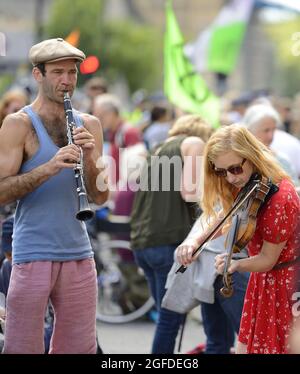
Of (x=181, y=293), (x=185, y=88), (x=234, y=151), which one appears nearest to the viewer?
(x=234, y=151)

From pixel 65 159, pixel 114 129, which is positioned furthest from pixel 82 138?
pixel 114 129

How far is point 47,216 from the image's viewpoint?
4973 millimetres

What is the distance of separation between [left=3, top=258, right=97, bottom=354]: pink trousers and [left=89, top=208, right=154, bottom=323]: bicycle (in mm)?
4102

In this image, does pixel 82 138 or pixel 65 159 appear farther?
pixel 82 138

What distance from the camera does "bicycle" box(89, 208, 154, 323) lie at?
30.3 feet

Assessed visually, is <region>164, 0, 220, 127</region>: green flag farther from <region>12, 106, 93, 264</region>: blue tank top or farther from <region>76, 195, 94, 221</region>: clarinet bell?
<region>76, 195, 94, 221</region>: clarinet bell

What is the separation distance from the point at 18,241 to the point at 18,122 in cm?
Answer: 54

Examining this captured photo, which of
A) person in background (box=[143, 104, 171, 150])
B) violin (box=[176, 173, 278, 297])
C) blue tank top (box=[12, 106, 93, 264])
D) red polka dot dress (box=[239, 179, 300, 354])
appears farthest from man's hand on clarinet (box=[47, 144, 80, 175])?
person in background (box=[143, 104, 171, 150])

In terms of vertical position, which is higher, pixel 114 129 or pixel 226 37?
pixel 226 37

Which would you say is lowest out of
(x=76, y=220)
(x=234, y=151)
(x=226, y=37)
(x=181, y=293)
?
(x=181, y=293)

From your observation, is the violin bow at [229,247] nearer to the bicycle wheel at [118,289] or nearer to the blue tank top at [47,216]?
the blue tank top at [47,216]

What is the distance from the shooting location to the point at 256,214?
473cm

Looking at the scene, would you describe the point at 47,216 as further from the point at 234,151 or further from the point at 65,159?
the point at 234,151

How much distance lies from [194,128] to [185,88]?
336 cm
